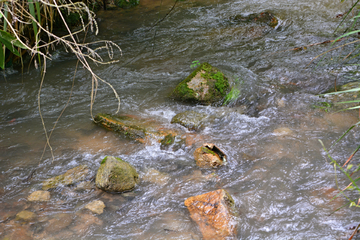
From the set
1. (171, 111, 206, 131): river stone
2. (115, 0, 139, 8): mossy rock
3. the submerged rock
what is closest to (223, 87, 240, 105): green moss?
(171, 111, 206, 131): river stone

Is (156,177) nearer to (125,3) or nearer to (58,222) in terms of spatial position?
(58,222)

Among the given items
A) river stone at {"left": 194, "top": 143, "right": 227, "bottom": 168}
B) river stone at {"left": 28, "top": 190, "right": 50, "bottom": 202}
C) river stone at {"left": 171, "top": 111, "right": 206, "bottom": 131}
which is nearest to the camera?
river stone at {"left": 28, "top": 190, "right": 50, "bottom": 202}

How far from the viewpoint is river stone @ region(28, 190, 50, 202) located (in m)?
2.79

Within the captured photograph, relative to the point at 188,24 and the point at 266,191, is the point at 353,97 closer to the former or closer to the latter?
the point at 266,191

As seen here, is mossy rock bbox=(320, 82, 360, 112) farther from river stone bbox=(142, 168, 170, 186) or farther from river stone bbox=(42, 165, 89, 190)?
river stone bbox=(42, 165, 89, 190)

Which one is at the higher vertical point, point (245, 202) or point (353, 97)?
point (353, 97)

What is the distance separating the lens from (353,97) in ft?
13.3

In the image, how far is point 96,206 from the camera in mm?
2684

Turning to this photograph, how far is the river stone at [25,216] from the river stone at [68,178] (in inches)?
13.5

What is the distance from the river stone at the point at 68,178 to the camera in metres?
2.97

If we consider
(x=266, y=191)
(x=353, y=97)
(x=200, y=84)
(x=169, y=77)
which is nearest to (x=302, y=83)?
(x=353, y=97)

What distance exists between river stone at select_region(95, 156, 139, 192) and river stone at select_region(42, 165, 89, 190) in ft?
0.75

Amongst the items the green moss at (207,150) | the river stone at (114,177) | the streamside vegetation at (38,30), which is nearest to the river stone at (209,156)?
the green moss at (207,150)

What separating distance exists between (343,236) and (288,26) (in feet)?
18.8
